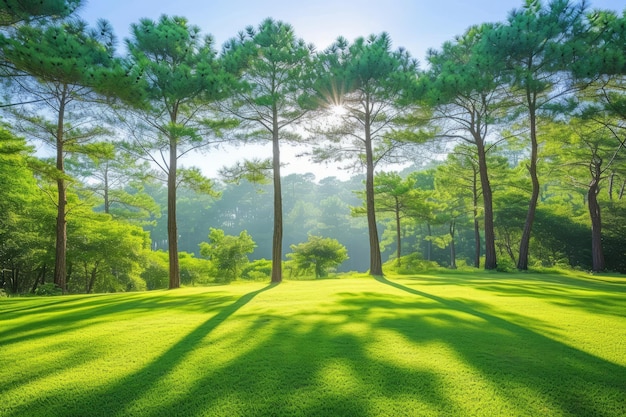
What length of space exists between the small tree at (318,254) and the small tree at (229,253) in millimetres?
3637

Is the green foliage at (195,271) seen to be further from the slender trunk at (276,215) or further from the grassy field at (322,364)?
the grassy field at (322,364)

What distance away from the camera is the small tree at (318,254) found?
1898 centimetres

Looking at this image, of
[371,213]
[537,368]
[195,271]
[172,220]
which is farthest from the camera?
[195,271]

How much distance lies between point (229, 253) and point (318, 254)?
607 cm

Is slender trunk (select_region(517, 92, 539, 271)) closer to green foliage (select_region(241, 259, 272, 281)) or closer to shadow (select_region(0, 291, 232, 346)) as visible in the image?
shadow (select_region(0, 291, 232, 346))

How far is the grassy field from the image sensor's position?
5.59 ft

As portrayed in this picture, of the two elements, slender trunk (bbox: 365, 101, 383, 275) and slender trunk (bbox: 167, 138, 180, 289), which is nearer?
slender trunk (bbox: 167, 138, 180, 289)

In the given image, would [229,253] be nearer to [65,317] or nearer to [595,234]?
[65,317]

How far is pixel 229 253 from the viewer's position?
20.0 metres

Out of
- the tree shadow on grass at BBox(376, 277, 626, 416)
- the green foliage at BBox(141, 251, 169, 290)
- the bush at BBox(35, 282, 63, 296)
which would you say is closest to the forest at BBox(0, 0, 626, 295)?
the bush at BBox(35, 282, 63, 296)

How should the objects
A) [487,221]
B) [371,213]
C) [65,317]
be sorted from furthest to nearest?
[487,221]
[371,213]
[65,317]

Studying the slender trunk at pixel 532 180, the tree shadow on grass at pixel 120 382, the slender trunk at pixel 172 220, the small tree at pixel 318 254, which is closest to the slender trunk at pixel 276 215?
the slender trunk at pixel 172 220

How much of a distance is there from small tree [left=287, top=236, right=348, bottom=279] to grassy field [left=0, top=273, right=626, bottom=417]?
15191mm

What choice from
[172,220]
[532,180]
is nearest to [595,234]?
[532,180]
